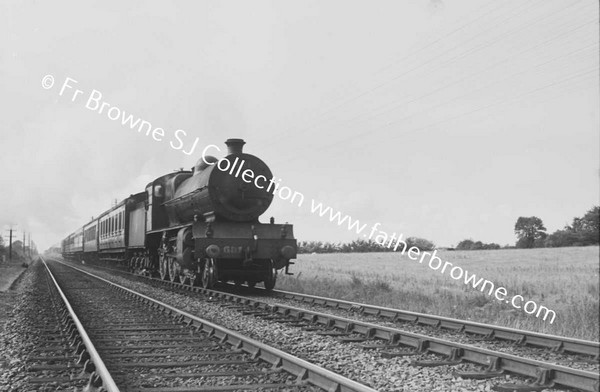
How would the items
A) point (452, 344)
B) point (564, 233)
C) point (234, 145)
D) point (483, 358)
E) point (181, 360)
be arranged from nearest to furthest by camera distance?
point (483, 358) < point (181, 360) < point (452, 344) < point (564, 233) < point (234, 145)

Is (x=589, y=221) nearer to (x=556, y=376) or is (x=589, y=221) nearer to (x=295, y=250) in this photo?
(x=556, y=376)

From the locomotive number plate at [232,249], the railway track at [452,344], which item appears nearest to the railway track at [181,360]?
the railway track at [452,344]

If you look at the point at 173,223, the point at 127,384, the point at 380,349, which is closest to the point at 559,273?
the point at 173,223

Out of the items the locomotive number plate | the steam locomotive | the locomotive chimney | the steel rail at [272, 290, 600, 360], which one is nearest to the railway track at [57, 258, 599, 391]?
the steel rail at [272, 290, 600, 360]

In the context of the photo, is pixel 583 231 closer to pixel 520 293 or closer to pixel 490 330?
pixel 490 330

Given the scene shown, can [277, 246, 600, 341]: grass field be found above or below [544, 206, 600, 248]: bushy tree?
below

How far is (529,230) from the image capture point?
31.0ft

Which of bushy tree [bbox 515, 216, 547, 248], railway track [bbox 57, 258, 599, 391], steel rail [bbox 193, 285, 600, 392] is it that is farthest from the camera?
bushy tree [bbox 515, 216, 547, 248]

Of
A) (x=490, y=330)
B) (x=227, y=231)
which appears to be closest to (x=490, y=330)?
(x=490, y=330)

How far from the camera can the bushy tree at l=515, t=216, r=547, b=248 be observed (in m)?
9.27

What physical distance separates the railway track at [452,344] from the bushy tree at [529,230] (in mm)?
1992

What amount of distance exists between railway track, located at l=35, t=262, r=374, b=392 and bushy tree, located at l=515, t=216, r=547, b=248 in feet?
16.6

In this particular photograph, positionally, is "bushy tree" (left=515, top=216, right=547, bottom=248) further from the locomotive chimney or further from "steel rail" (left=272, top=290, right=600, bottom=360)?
the locomotive chimney

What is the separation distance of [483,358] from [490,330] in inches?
76.7
